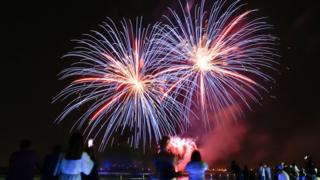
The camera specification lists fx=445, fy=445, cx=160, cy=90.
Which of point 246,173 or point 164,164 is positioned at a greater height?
point 246,173

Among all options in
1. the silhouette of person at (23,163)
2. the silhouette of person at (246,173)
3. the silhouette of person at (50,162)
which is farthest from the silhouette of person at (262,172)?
the silhouette of person at (23,163)

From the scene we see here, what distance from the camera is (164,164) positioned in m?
8.55

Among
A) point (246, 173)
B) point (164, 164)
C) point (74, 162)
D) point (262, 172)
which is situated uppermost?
point (262, 172)

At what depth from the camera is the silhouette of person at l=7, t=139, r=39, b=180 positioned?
8.39 meters

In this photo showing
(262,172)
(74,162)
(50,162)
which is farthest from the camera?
(262,172)

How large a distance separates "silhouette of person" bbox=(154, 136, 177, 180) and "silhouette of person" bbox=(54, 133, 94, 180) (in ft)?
6.41

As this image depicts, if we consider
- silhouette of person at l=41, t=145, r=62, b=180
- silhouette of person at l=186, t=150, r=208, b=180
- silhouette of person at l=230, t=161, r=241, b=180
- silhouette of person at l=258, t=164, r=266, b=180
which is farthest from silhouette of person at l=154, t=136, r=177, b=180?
silhouette of person at l=258, t=164, r=266, b=180

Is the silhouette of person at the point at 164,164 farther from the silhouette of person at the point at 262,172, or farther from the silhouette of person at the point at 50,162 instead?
the silhouette of person at the point at 262,172

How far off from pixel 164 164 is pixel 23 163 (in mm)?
2666

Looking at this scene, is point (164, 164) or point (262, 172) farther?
point (262, 172)

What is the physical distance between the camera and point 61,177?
6.95 metres

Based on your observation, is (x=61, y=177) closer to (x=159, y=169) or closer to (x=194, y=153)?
(x=159, y=169)

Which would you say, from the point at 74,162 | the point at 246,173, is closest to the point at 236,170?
the point at 246,173

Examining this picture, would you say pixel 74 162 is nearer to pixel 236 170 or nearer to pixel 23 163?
pixel 23 163
